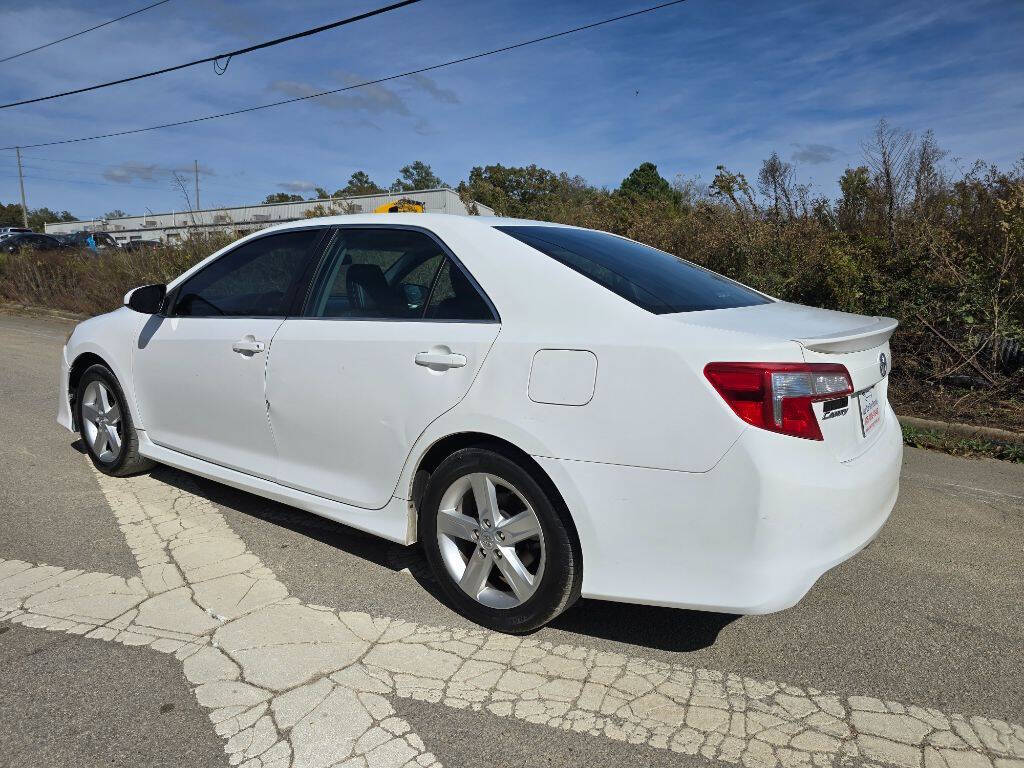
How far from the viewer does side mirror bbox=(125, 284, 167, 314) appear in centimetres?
426

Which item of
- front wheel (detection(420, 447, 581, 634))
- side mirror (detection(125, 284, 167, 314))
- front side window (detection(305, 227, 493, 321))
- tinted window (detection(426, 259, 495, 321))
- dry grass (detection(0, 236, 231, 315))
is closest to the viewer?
front wheel (detection(420, 447, 581, 634))

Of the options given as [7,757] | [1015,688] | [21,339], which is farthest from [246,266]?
[21,339]

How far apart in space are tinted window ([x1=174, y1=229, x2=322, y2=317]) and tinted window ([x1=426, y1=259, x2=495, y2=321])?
34.9 inches

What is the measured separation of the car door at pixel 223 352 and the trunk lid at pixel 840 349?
6.61 ft

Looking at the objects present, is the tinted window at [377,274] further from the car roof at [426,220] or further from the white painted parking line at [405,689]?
the white painted parking line at [405,689]

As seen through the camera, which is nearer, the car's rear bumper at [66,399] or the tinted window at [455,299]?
the tinted window at [455,299]

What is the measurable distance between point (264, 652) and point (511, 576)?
0.95 m

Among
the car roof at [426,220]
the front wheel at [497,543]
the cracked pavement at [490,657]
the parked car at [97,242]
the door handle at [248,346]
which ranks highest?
the parked car at [97,242]

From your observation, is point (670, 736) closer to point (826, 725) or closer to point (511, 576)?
point (826, 725)

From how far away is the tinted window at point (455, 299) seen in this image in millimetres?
2975

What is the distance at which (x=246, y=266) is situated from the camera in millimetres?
4055

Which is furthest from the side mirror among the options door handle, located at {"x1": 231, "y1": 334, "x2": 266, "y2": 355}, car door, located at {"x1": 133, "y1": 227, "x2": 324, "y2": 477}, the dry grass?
the dry grass

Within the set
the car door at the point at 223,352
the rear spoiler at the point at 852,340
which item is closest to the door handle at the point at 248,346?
the car door at the point at 223,352

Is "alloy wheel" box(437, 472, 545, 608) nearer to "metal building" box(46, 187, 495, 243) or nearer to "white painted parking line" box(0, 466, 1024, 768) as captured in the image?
"white painted parking line" box(0, 466, 1024, 768)
